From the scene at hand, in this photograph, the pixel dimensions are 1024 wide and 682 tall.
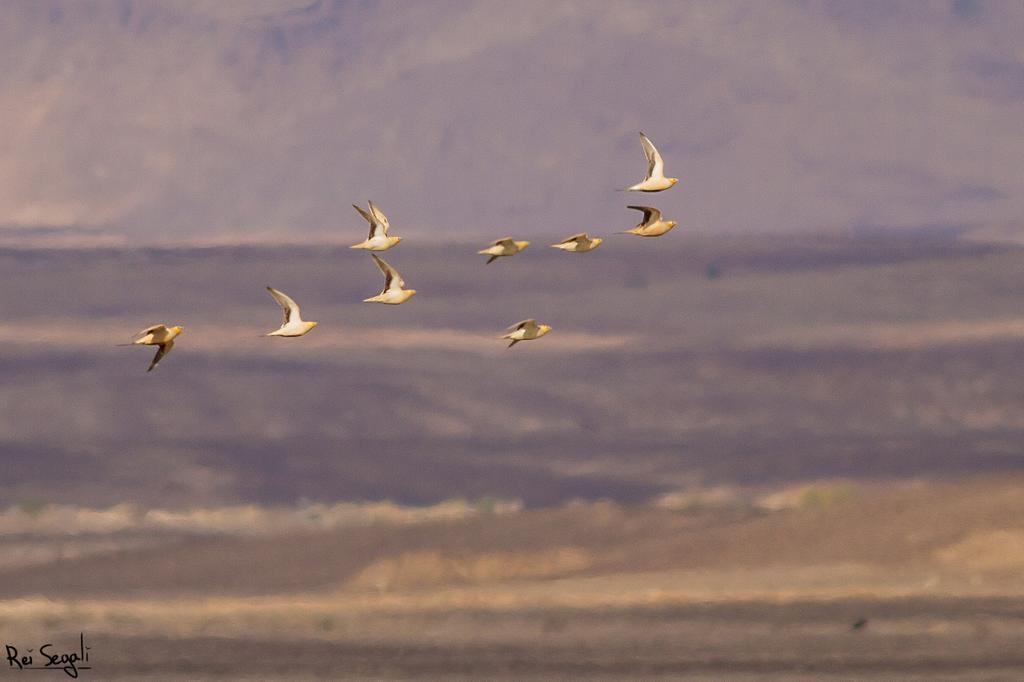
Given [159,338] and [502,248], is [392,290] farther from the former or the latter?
[159,338]

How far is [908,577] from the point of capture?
132500mm

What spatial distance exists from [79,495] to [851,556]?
2184 inches
